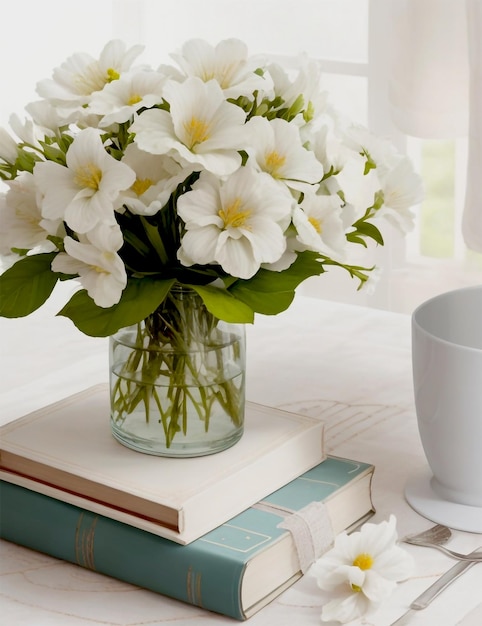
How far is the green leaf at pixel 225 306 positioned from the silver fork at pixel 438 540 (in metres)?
0.23

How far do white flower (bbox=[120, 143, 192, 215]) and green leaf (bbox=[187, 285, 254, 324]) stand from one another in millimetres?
63

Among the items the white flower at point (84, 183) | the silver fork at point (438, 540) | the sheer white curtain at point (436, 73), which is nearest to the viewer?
the white flower at point (84, 183)

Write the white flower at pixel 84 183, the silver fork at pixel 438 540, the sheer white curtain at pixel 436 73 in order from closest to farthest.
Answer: the white flower at pixel 84 183, the silver fork at pixel 438 540, the sheer white curtain at pixel 436 73

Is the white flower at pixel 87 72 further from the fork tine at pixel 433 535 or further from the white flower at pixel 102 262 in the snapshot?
the fork tine at pixel 433 535

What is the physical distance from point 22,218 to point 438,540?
38 centimetres

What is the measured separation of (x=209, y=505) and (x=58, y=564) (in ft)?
0.42

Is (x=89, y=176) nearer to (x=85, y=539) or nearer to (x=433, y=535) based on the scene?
(x=85, y=539)

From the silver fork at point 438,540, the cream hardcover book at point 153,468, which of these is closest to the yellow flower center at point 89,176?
the cream hardcover book at point 153,468

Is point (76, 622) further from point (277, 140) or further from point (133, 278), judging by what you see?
point (277, 140)

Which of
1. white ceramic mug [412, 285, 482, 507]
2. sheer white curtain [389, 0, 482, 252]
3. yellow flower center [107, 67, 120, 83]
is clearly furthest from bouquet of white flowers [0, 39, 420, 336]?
sheer white curtain [389, 0, 482, 252]

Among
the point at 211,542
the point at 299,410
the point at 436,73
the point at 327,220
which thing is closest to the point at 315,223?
the point at 327,220

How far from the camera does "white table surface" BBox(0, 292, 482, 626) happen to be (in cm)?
68

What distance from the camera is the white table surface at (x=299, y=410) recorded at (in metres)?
0.68

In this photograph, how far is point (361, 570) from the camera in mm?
690
